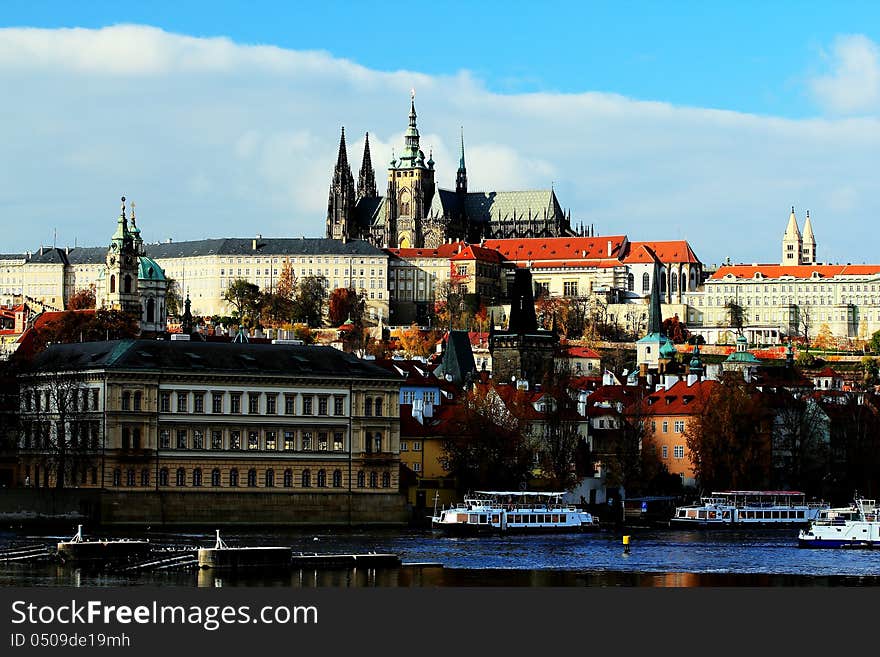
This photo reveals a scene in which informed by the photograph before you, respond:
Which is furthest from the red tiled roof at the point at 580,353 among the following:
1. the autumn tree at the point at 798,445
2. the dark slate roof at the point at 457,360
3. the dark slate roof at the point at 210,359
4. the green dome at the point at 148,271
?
the dark slate roof at the point at 210,359

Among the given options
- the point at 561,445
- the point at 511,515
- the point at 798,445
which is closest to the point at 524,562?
the point at 511,515

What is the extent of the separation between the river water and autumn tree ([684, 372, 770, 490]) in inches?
477

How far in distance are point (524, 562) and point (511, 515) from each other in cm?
1913

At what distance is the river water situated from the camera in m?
63.5

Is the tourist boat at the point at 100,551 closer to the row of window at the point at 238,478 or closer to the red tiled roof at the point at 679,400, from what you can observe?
the row of window at the point at 238,478

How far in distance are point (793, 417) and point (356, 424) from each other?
106ft

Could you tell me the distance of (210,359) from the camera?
297 feet

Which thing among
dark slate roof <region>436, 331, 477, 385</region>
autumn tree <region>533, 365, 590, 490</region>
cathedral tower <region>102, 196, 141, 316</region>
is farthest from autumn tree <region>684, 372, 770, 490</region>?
cathedral tower <region>102, 196, 141, 316</region>

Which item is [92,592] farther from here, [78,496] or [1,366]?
[1,366]

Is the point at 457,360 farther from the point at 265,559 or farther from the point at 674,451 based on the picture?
the point at 265,559

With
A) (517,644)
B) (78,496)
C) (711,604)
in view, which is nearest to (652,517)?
(78,496)

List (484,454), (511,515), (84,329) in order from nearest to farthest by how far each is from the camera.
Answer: (511,515) < (484,454) < (84,329)

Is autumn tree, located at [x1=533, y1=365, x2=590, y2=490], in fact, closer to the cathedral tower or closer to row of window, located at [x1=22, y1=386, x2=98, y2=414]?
row of window, located at [x1=22, y1=386, x2=98, y2=414]

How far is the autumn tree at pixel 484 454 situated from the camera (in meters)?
99.8
